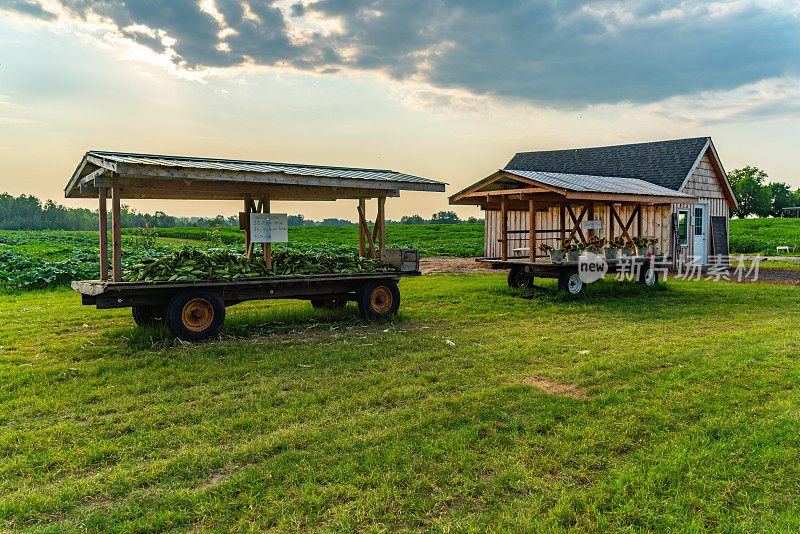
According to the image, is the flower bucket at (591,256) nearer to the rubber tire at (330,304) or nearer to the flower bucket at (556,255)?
the flower bucket at (556,255)

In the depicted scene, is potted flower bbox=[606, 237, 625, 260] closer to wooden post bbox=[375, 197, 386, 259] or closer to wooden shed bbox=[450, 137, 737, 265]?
wooden shed bbox=[450, 137, 737, 265]

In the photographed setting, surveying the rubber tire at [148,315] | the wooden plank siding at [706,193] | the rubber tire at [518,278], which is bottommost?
the rubber tire at [148,315]

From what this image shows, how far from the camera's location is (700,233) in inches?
927

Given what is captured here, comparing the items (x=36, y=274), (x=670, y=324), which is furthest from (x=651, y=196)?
(x=36, y=274)

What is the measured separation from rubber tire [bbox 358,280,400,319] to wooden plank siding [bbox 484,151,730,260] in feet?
31.3

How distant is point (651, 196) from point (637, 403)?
12.4 metres

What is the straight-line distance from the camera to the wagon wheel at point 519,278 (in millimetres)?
15509

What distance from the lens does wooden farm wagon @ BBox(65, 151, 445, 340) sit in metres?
8.70

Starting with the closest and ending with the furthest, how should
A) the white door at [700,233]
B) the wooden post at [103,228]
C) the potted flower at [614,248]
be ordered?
1. the wooden post at [103,228]
2. the potted flower at [614,248]
3. the white door at [700,233]

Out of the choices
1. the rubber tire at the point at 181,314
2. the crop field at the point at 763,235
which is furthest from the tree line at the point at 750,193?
the rubber tire at the point at 181,314

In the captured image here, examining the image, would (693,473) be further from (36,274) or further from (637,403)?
(36,274)

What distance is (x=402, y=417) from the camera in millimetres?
5184

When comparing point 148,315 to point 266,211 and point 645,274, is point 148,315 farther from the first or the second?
point 645,274

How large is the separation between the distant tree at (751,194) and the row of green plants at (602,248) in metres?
65.2
